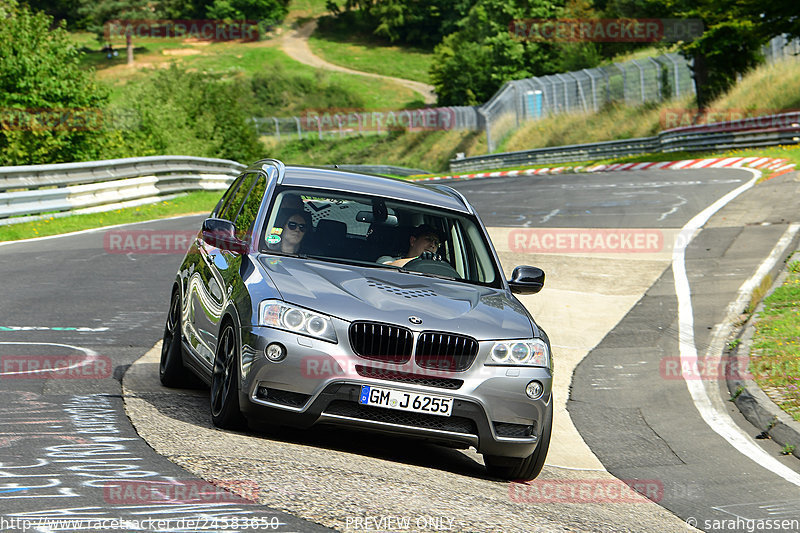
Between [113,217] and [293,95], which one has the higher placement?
[113,217]

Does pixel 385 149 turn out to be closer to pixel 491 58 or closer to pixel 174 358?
pixel 491 58

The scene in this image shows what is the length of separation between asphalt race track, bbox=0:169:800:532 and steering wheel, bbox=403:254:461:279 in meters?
1.21

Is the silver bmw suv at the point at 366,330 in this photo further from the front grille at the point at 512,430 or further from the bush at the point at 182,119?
the bush at the point at 182,119

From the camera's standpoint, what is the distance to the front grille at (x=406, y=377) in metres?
6.41

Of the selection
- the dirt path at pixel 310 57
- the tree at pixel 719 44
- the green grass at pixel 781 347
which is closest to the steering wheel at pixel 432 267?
the green grass at pixel 781 347

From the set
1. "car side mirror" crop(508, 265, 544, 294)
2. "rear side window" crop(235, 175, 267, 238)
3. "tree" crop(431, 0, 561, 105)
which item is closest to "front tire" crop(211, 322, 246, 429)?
"rear side window" crop(235, 175, 267, 238)

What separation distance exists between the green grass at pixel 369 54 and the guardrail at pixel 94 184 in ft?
312

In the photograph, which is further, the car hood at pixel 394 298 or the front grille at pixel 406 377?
the car hood at pixel 394 298

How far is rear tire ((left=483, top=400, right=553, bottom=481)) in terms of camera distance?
6.89 metres

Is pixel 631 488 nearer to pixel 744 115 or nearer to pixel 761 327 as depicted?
pixel 761 327

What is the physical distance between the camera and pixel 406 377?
6.46m

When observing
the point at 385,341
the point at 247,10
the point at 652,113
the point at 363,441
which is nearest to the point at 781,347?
the point at 363,441

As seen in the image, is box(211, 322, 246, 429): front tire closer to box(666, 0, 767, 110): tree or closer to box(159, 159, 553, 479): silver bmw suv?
box(159, 159, 553, 479): silver bmw suv

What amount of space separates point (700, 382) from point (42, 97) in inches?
886
